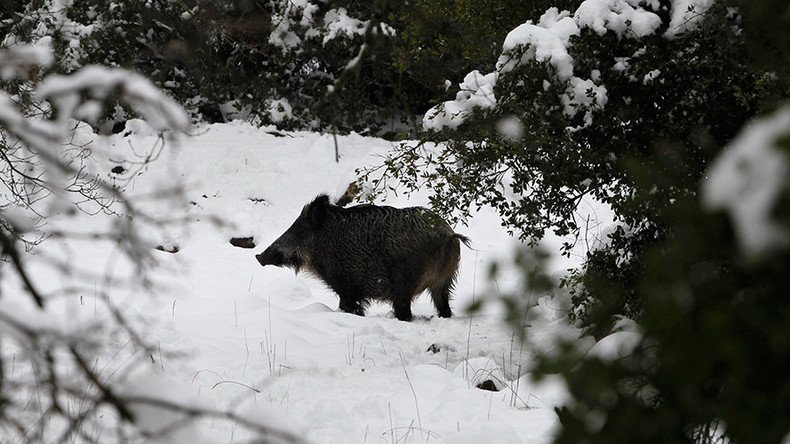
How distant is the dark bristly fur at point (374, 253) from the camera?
8883 mm

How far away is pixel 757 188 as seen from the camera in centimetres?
118

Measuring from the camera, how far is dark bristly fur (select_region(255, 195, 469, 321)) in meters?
8.88

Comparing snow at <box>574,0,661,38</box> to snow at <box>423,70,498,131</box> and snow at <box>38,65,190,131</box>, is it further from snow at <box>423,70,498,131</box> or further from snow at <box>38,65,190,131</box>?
snow at <box>38,65,190,131</box>

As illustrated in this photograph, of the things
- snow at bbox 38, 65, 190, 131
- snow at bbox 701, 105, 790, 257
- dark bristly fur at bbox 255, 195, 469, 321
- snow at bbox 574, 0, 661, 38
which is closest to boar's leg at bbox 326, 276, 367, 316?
dark bristly fur at bbox 255, 195, 469, 321

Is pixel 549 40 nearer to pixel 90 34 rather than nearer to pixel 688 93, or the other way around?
pixel 688 93

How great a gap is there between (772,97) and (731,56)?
113 cm

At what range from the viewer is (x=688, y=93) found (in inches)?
222

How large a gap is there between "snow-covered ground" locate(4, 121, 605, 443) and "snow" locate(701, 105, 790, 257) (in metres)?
0.75

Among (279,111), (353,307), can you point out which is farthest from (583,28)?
(279,111)

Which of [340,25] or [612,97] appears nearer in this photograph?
[612,97]

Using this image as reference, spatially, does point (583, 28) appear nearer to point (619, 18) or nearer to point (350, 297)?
point (619, 18)

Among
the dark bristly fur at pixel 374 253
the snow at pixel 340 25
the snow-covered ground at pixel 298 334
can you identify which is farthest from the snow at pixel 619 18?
the snow at pixel 340 25

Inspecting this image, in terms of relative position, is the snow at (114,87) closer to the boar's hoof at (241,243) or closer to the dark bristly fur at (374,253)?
the dark bristly fur at (374,253)

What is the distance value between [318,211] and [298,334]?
88.4 inches
